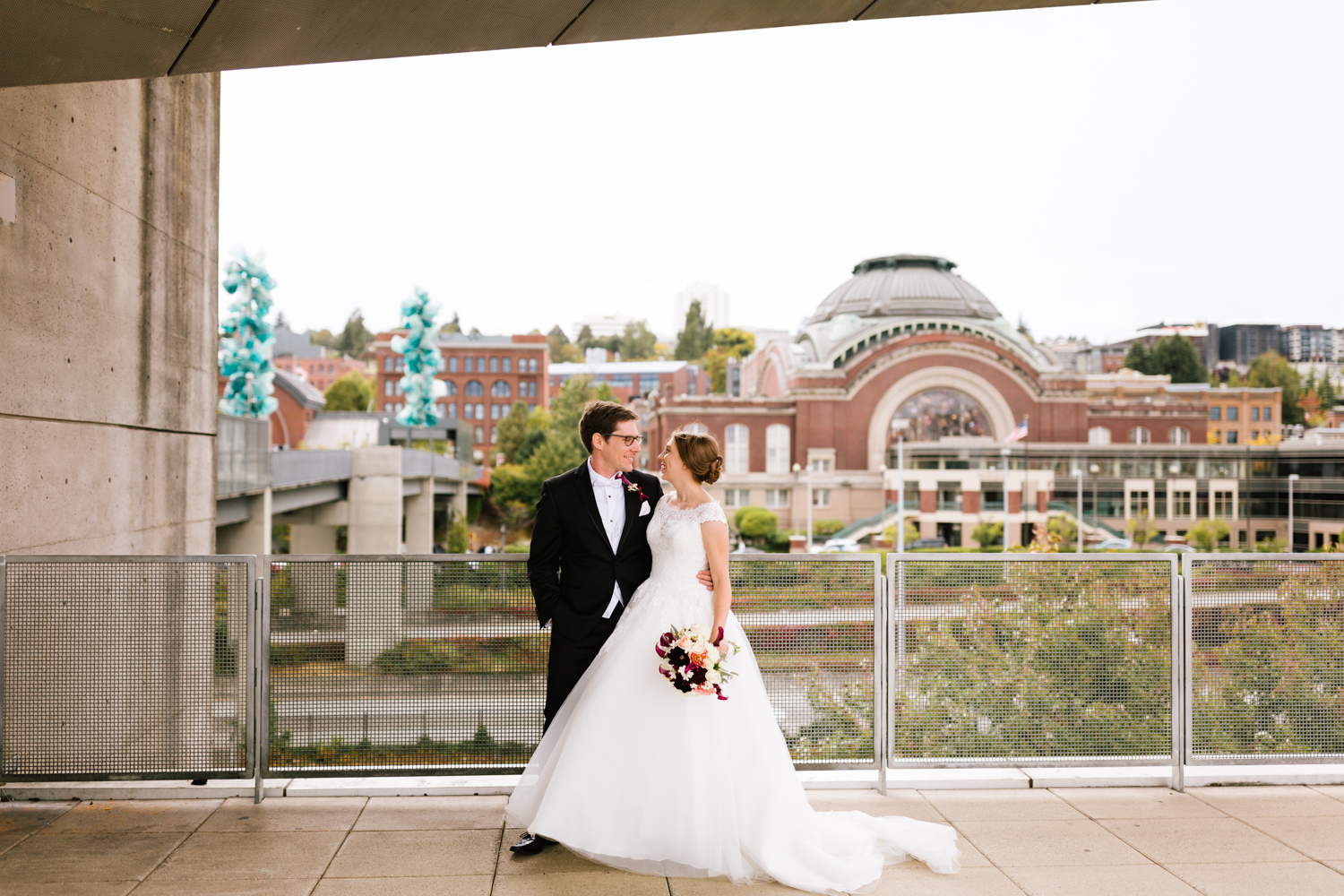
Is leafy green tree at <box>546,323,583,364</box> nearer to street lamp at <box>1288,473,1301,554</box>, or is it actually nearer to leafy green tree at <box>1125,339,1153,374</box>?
leafy green tree at <box>1125,339,1153,374</box>

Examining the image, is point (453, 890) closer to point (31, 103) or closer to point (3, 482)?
point (3, 482)

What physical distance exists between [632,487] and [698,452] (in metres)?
0.48

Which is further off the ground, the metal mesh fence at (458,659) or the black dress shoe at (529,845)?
the metal mesh fence at (458,659)

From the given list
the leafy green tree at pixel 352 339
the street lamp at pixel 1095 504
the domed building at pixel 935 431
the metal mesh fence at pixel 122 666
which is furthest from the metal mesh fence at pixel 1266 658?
the leafy green tree at pixel 352 339

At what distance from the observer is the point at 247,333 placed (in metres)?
30.6

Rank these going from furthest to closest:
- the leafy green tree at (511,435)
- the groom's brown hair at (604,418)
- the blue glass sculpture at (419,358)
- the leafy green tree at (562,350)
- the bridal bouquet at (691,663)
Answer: the leafy green tree at (562,350) < the leafy green tree at (511,435) < the blue glass sculpture at (419,358) < the groom's brown hair at (604,418) < the bridal bouquet at (691,663)

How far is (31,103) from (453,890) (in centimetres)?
502

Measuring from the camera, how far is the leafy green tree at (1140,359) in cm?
14288

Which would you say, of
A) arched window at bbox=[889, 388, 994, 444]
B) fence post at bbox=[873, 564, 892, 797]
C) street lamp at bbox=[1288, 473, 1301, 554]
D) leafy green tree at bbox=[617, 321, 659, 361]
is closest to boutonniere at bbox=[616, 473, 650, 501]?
fence post at bbox=[873, 564, 892, 797]

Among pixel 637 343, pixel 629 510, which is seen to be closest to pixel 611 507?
pixel 629 510

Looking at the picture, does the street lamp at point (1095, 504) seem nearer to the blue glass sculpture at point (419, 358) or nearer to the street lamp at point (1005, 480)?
the street lamp at point (1005, 480)

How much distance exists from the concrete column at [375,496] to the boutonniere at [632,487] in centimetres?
3358

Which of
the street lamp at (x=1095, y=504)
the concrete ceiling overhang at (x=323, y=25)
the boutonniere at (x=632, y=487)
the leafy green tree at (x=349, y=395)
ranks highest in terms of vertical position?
the leafy green tree at (x=349, y=395)

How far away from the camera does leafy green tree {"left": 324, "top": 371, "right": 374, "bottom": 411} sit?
372 ft
